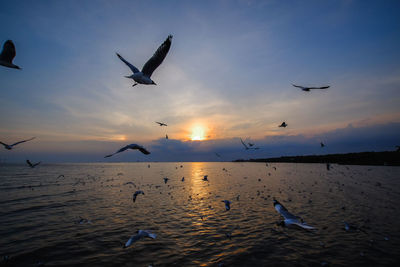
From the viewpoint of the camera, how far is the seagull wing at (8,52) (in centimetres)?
735

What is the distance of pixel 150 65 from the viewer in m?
8.02

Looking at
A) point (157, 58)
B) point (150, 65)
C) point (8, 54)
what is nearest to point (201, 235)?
point (150, 65)

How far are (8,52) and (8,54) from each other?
0.09 meters

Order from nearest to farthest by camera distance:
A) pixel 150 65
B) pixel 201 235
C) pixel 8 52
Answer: pixel 8 52 < pixel 150 65 < pixel 201 235

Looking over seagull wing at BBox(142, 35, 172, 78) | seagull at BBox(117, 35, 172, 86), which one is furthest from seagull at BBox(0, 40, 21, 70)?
seagull wing at BBox(142, 35, 172, 78)

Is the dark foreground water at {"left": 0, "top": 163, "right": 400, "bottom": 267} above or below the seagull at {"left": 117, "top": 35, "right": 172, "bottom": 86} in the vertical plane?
below

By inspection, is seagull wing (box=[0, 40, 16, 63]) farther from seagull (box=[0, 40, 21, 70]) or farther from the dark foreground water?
the dark foreground water

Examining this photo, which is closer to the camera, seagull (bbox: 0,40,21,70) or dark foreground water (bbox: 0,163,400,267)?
dark foreground water (bbox: 0,163,400,267)

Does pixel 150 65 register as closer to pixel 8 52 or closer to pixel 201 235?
pixel 8 52

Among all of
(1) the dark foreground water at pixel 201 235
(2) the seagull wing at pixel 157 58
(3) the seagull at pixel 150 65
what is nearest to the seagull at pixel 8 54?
(3) the seagull at pixel 150 65

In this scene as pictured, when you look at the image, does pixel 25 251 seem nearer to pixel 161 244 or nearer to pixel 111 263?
pixel 111 263

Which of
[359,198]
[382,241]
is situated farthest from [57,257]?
[359,198]

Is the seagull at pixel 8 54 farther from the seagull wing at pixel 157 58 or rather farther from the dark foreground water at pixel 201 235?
the dark foreground water at pixel 201 235

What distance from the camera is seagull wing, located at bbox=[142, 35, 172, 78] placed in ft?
24.1
